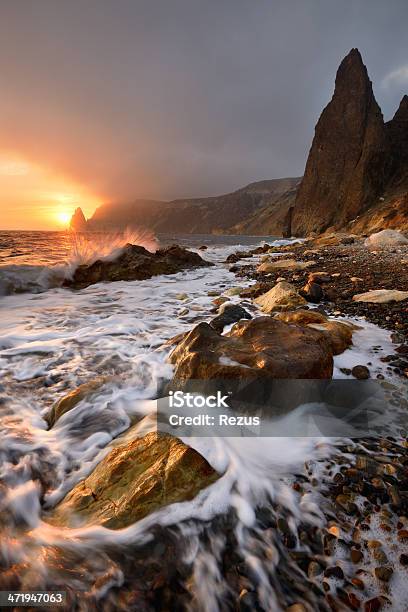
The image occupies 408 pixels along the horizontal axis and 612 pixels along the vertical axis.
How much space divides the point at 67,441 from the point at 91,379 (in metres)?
1.01

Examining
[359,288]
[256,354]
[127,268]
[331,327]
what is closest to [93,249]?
[127,268]

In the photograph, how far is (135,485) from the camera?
1871 mm

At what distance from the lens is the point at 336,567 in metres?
1.48

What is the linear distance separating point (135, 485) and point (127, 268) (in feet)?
31.8

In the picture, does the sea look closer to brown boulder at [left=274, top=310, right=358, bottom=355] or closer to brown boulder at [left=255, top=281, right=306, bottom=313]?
brown boulder at [left=274, top=310, right=358, bottom=355]

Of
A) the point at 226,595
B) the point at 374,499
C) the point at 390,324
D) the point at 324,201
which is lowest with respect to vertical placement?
the point at 226,595

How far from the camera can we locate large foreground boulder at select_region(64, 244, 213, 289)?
33.9 ft

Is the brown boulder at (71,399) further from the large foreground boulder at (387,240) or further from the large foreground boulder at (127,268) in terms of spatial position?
the large foreground boulder at (387,240)

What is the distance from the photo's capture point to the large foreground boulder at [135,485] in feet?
5.78

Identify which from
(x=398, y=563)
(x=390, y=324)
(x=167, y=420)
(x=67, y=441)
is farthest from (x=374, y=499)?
(x=390, y=324)

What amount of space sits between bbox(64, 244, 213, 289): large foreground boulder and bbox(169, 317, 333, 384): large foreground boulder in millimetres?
7770

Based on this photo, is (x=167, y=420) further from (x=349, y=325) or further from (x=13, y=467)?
(x=349, y=325)

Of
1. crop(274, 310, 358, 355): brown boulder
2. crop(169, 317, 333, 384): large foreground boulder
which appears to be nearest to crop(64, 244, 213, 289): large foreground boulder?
crop(274, 310, 358, 355): brown boulder

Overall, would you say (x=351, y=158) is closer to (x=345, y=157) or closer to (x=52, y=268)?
(x=345, y=157)
